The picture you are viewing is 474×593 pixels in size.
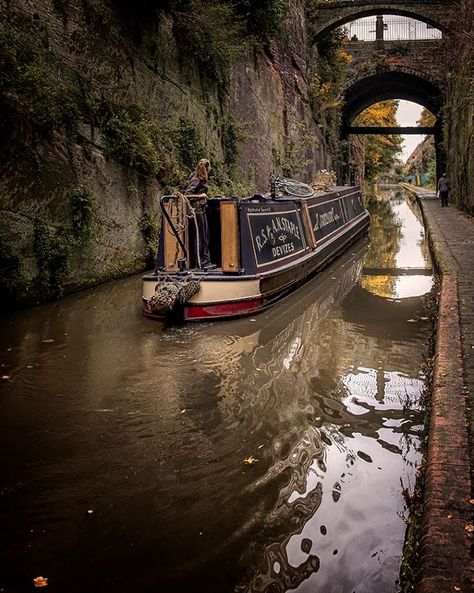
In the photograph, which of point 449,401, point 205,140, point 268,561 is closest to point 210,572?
point 268,561

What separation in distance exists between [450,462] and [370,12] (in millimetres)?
22339

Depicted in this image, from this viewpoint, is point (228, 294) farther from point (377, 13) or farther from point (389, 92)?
point (389, 92)

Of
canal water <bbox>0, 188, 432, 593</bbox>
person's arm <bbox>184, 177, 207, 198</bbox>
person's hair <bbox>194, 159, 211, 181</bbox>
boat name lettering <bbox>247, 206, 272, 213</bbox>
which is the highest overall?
person's hair <bbox>194, 159, 211, 181</bbox>

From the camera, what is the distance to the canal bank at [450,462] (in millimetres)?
1893

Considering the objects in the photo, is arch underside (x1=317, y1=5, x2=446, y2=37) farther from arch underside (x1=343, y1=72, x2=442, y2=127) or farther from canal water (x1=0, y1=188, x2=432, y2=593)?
canal water (x1=0, y1=188, x2=432, y2=593)

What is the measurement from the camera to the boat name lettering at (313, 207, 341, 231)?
1008 cm

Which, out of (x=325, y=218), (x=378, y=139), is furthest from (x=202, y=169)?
(x=378, y=139)

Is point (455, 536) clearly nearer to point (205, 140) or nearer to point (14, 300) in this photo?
point (14, 300)

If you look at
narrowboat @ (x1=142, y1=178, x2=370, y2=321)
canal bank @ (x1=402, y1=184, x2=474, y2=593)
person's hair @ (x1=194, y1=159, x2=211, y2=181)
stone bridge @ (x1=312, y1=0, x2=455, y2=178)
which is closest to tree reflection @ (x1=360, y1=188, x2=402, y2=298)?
narrowboat @ (x1=142, y1=178, x2=370, y2=321)

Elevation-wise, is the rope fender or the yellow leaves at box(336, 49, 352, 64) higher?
the yellow leaves at box(336, 49, 352, 64)

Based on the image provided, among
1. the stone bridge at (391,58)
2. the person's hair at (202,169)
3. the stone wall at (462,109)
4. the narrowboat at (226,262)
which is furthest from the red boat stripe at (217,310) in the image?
the stone bridge at (391,58)

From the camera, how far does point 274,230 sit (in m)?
7.49

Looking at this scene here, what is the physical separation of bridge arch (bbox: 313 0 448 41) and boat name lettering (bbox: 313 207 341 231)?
42.5ft

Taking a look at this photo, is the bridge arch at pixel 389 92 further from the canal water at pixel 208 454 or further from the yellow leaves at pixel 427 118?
the canal water at pixel 208 454
